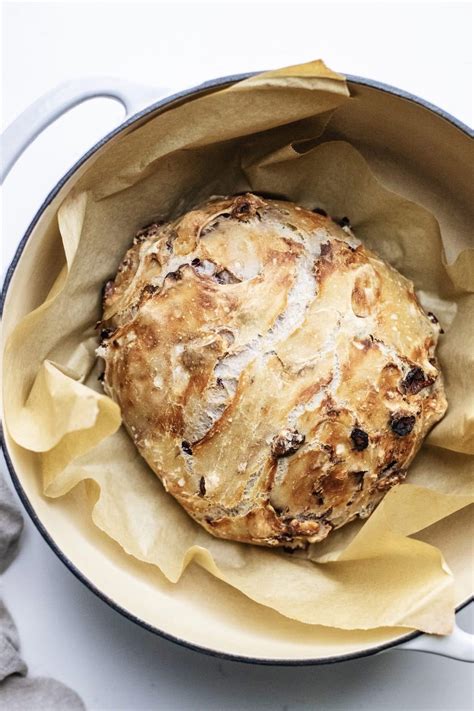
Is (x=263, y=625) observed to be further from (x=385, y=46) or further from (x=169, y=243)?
(x=385, y=46)

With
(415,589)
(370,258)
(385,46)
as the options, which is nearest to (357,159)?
(370,258)

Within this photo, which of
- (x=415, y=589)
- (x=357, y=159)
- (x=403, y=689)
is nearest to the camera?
(x=415, y=589)

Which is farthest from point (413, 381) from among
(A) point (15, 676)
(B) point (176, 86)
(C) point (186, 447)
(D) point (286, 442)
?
(A) point (15, 676)

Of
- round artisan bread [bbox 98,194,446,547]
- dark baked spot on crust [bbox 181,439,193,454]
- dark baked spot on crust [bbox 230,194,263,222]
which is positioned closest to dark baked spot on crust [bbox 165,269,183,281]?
round artisan bread [bbox 98,194,446,547]

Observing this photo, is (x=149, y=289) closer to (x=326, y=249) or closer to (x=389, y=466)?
(x=326, y=249)

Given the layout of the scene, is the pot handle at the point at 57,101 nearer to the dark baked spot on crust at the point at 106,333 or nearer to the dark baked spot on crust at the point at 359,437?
the dark baked spot on crust at the point at 106,333

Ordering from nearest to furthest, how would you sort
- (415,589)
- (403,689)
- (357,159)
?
(415,589) → (357,159) → (403,689)
